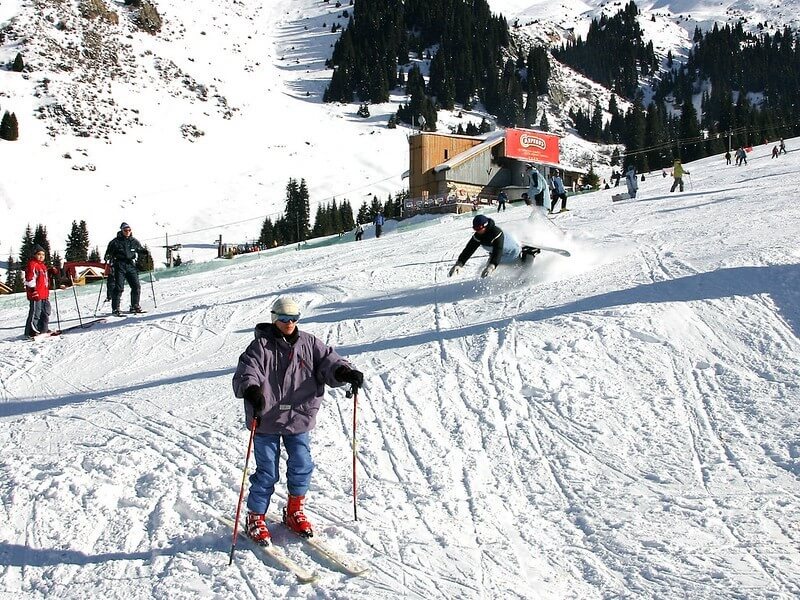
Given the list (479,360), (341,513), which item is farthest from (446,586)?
(479,360)

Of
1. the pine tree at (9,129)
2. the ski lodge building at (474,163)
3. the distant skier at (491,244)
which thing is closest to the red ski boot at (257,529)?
the distant skier at (491,244)

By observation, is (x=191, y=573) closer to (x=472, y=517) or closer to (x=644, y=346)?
(x=472, y=517)

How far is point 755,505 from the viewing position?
441 cm

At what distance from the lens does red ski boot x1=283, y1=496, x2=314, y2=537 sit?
4.48 metres

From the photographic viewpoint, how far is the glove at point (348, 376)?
4.39m

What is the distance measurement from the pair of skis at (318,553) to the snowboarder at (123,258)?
882cm

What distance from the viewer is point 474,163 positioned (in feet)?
160

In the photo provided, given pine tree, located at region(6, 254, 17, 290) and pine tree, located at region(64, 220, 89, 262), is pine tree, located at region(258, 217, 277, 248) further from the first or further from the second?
pine tree, located at region(6, 254, 17, 290)

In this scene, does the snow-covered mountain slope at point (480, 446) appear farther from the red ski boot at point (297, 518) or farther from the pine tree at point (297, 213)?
the pine tree at point (297, 213)

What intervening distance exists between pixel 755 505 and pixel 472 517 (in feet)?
5.54

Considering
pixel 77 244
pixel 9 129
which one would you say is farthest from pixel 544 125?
pixel 77 244

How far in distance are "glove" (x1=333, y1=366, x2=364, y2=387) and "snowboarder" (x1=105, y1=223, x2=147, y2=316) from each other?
28.4ft

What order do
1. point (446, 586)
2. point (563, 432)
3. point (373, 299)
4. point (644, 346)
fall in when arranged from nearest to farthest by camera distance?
point (446, 586), point (563, 432), point (644, 346), point (373, 299)

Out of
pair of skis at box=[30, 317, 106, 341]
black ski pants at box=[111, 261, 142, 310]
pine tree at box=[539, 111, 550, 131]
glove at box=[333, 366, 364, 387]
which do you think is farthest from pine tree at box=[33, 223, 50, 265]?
pine tree at box=[539, 111, 550, 131]
